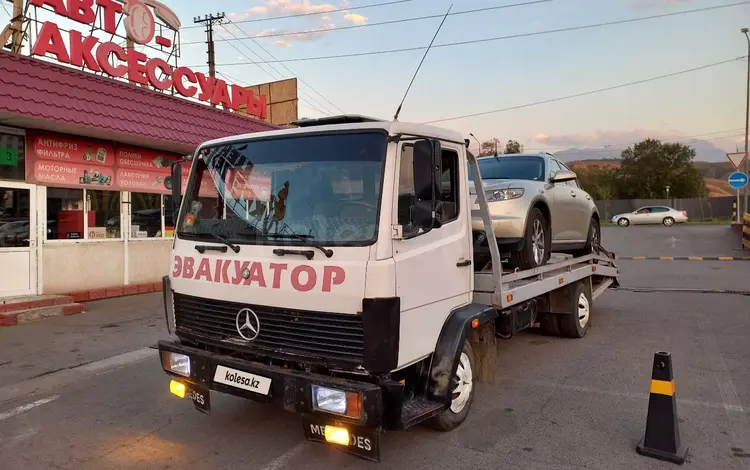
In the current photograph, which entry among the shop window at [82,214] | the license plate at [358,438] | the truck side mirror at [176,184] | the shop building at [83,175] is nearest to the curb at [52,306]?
the shop building at [83,175]

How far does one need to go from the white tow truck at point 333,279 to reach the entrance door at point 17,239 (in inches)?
244

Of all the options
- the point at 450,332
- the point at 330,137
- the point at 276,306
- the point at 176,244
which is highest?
the point at 330,137

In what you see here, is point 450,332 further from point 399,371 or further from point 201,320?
point 201,320

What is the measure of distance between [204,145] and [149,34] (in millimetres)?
9884

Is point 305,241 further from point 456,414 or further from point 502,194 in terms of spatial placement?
point 502,194

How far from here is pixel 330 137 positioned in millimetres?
3541

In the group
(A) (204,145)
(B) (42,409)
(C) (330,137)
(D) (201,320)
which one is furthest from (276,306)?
(B) (42,409)

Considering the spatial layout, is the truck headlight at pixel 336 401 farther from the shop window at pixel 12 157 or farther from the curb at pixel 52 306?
the shop window at pixel 12 157

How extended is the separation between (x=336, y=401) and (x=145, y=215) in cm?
969

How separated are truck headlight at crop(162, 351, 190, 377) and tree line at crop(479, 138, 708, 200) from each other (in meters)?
58.4

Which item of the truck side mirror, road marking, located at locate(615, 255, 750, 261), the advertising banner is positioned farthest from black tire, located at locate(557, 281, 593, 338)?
road marking, located at locate(615, 255, 750, 261)

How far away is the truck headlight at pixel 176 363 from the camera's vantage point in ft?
12.2

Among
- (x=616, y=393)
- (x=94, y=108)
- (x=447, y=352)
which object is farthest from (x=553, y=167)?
(x=94, y=108)

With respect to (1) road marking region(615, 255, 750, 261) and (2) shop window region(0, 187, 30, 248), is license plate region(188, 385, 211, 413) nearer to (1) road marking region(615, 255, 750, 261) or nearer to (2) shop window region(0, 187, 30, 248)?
(2) shop window region(0, 187, 30, 248)
